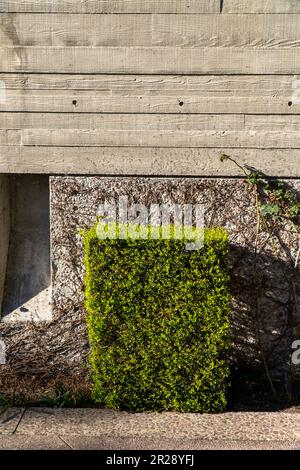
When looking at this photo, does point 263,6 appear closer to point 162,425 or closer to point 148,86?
point 148,86

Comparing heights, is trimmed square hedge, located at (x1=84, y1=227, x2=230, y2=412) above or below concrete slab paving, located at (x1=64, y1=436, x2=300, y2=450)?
above

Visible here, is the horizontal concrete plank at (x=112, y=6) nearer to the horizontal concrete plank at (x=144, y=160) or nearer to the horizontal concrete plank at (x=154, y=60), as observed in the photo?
the horizontal concrete plank at (x=154, y=60)

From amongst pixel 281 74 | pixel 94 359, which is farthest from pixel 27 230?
pixel 281 74

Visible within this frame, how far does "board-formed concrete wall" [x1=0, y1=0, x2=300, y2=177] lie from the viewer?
16.2 feet

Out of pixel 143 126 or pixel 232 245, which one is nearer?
pixel 143 126

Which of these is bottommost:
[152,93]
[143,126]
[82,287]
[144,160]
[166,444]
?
[166,444]

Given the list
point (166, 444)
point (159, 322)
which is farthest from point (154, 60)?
point (166, 444)

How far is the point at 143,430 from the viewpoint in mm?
4434

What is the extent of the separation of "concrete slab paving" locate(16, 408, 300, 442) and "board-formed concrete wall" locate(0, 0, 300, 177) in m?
1.71

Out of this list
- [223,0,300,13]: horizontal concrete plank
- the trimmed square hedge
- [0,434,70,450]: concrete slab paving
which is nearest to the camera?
[0,434,70,450]: concrete slab paving

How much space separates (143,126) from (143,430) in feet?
6.98

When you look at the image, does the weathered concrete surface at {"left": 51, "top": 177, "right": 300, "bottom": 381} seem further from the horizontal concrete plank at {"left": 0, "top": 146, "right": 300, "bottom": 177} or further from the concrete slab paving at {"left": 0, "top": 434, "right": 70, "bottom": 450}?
the concrete slab paving at {"left": 0, "top": 434, "right": 70, "bottom": 450}

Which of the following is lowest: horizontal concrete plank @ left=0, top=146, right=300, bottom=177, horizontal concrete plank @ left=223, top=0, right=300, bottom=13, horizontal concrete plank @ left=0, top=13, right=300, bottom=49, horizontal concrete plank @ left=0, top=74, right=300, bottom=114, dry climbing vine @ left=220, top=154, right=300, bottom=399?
dry climbing vine @ left=220, top=154, right=300, bottom=399

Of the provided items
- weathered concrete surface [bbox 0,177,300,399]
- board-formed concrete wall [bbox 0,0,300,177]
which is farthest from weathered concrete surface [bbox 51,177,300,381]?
board-formed concrete wall [bbox 0,0,300,177]
